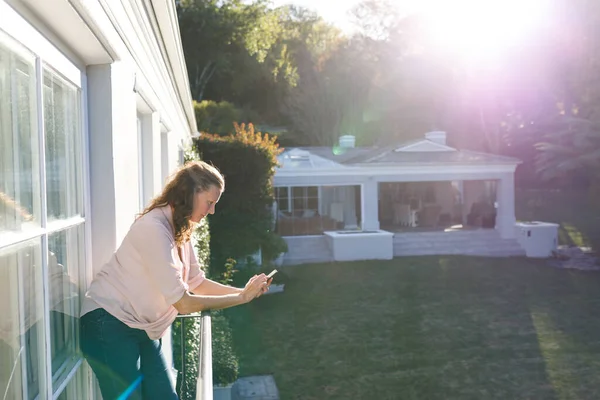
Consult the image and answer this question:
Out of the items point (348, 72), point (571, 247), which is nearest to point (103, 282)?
point (571, 247)

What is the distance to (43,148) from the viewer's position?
2.06 meters

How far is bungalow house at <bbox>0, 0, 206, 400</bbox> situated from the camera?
1792mm

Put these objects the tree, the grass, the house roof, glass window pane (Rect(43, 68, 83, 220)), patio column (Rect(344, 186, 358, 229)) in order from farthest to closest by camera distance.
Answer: the tree
patio column (Rect(344, 186, 358, 229))
the house roof
the grass
glass window pane (Rect(43, 68, 83, 220))

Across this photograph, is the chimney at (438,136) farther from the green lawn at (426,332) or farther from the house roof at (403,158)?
the green lawn at (426,332)

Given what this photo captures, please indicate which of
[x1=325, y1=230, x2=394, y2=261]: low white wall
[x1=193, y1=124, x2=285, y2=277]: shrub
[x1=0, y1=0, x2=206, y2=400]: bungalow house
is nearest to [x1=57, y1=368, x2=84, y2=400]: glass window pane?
[x1=0, y1=0, x2=206, y2=400]: bungalow house

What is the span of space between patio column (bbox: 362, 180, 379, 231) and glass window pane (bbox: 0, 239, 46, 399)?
1912cm

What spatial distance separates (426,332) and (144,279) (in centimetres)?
969

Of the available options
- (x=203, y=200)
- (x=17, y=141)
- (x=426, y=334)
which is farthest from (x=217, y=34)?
(x=17, y=141)

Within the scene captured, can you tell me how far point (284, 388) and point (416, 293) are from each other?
275 inches

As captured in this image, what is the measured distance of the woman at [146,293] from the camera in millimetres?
2416

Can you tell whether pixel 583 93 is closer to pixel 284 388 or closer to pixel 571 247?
pixel 571 247

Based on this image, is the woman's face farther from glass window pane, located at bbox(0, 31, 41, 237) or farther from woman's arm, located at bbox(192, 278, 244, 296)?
glass window pane, located at bbox(0, 31, 41, 237)

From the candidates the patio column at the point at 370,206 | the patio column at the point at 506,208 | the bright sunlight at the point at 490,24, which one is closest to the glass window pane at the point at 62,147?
the patio column at the point at 370,206

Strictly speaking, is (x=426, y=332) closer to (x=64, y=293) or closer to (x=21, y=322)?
(x=64, y=293)
